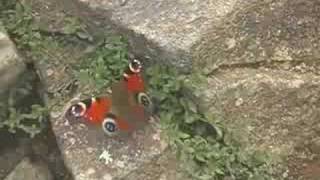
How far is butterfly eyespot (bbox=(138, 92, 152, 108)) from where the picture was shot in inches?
141

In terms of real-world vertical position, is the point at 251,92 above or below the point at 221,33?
below

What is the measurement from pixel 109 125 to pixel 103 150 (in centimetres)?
13

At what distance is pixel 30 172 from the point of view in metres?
3.70

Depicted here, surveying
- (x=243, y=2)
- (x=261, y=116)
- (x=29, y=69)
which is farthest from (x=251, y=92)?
(x=29, y=69)

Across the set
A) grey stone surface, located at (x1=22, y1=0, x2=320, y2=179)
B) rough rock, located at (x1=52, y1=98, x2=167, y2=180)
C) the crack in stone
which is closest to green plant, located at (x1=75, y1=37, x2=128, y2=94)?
grey stone surface, located at (x1=22, y1=0, x2=320, y2=179)

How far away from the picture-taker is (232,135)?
358 centimetres

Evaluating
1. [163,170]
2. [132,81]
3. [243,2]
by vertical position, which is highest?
Result: [243,2]

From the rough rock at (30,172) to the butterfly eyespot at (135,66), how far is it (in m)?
0.67

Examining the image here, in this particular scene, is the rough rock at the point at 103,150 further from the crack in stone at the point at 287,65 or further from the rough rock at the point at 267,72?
the crack in stone at the point at 287,65

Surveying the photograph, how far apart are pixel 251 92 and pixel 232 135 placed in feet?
0.75

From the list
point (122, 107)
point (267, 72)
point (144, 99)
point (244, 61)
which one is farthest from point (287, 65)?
point (122, 107)

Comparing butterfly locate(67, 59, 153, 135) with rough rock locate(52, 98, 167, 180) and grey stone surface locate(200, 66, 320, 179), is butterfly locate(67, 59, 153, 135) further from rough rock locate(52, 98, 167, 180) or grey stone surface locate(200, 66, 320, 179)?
grey stone surface locate(200, 66, 320, 179)

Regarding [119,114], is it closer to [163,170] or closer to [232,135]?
[163,170]

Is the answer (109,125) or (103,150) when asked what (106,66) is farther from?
(103,150)
